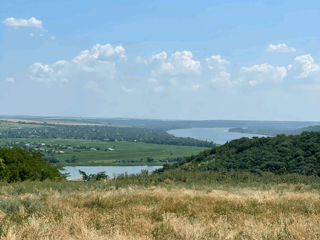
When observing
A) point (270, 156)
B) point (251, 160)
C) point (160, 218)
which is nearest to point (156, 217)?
point (160, 218)

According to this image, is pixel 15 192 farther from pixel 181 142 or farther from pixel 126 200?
pixel 181 142

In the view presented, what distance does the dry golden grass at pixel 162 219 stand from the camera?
22.8 ft

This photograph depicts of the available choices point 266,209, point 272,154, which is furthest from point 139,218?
point 272,154

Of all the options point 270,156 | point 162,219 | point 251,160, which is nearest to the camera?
point 162,219

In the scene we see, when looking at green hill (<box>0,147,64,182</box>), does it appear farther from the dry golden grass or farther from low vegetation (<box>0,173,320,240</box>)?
low vegetation (<box>0,173,320,240</box>)

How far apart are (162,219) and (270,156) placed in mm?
31036

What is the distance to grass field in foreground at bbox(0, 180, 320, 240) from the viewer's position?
6.93 metres

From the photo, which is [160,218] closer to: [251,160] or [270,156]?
[251,160]

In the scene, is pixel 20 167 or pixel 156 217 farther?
pixel 20 167

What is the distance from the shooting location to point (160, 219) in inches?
344

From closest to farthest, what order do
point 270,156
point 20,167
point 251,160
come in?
point 20,167 < point 270,156 < point 251,160

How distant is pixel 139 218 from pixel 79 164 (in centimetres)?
10999

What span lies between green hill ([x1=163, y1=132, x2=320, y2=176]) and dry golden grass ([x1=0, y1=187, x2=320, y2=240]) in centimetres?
2290

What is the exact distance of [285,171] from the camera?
3294 centimetres
